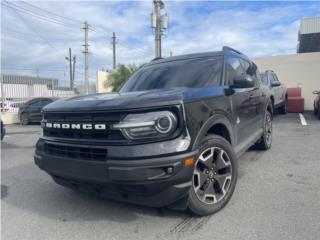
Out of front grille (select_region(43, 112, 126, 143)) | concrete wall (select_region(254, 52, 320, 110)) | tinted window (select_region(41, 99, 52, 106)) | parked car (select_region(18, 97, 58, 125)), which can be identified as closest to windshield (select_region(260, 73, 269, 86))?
concrete wall (select_region(254, 52, 320, 110))

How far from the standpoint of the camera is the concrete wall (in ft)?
53.6

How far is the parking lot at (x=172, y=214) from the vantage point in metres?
2.88

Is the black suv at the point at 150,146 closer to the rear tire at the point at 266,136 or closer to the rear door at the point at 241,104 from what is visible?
the rear door at the point at 241,104

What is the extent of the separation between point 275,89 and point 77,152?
939cm

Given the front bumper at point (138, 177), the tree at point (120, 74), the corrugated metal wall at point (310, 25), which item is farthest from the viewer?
the tree at point (120, 74)

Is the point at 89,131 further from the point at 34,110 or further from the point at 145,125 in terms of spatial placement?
the point at 34,110

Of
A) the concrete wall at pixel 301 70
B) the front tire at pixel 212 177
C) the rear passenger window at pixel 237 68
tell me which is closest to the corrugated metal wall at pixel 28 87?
the concrete wall at pixel 301 70

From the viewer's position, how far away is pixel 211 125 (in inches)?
127

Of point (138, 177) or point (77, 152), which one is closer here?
point (138, 177)

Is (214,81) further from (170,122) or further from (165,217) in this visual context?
(165,217)

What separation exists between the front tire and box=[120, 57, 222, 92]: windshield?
87 cm

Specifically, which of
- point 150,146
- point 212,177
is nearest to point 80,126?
point 150,146

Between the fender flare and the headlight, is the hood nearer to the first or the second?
the headlight

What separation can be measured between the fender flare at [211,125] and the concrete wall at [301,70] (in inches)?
571
